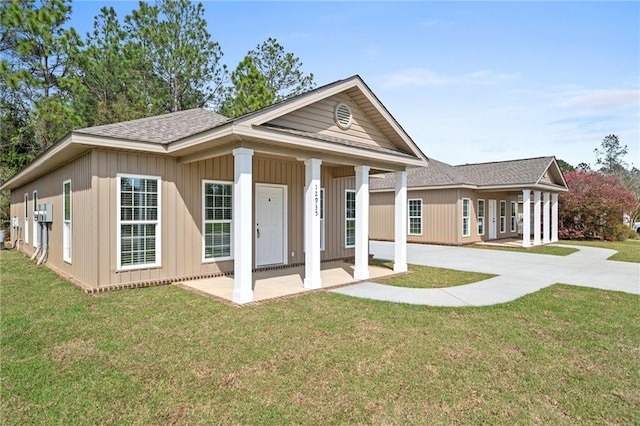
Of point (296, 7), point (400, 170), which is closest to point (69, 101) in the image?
point (296, 7)

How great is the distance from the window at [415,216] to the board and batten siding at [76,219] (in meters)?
14.5

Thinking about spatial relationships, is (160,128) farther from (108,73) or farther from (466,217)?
(108,73)

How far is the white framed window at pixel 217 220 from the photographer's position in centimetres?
839

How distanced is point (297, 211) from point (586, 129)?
45.4 meters

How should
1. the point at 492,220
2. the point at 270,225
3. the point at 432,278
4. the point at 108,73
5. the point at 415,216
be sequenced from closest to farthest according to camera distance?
the point at 432,278, the point at 270,225, the point at 415,216, the point at 492,220, the point at 108,73

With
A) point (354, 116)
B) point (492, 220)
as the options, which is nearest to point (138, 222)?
point (354, 116)

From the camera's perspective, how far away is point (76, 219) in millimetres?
7977

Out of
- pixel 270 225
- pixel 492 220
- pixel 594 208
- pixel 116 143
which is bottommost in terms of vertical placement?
pixel 492 220

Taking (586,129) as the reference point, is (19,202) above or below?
below

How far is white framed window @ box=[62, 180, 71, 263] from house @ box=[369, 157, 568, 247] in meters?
13.9

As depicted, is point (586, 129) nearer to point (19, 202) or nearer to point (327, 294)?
point (327, 294)

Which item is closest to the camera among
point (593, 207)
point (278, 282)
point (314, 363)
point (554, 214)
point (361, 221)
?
point (314, 363)

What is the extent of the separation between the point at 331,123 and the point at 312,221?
2.28 metres

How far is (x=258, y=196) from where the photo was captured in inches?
364
